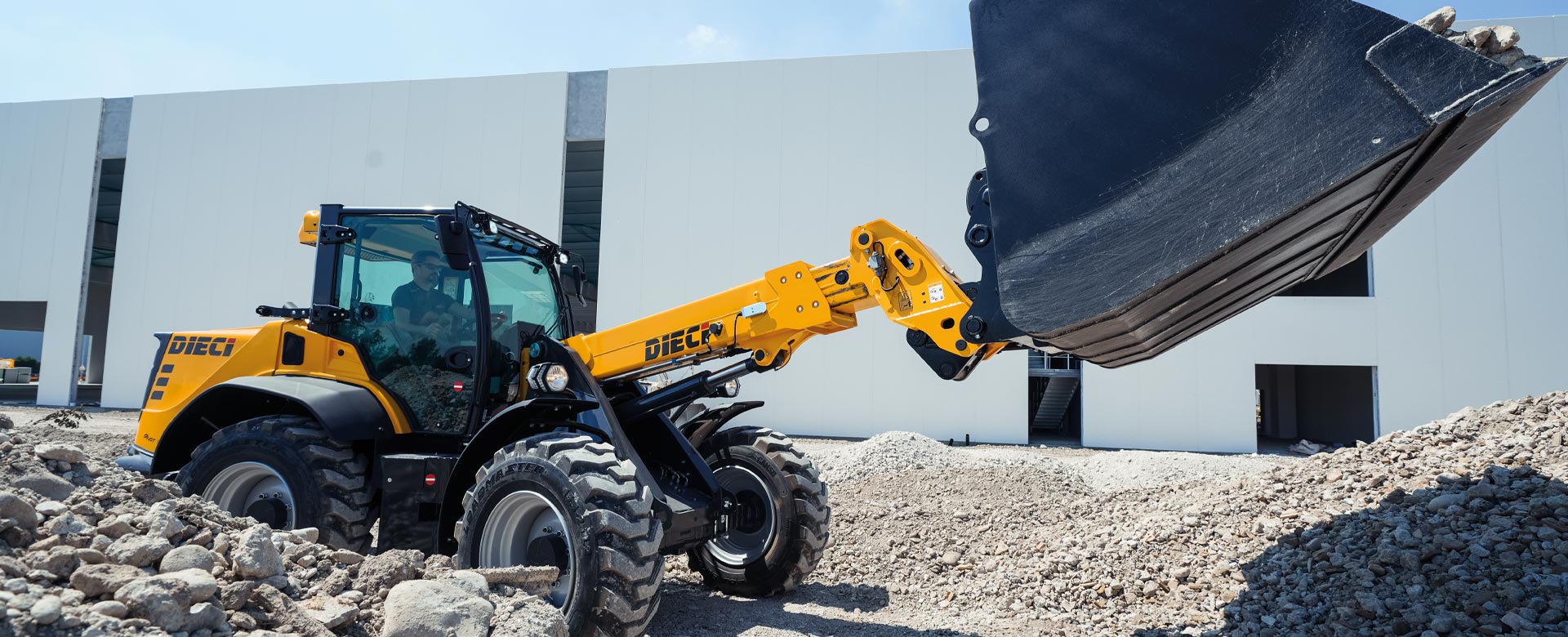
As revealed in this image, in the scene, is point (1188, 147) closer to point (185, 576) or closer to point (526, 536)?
point (526, 536)

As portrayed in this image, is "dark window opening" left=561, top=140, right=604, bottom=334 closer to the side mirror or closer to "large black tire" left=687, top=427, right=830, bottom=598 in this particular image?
"large black tire" left=687, top=427, right=830, bottom=598

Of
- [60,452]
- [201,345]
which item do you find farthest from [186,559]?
[201,345]

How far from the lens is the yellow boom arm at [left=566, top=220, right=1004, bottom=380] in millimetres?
3717

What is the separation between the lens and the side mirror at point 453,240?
4730 millimetres

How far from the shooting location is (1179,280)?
2.88 metres

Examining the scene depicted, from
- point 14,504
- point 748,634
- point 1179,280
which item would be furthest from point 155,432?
point 1179,280

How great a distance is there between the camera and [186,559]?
2861mm

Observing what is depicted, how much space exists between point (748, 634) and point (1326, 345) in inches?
610

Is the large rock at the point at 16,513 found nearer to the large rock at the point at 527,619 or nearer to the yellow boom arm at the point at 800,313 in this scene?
the large rock at the point at 527,619

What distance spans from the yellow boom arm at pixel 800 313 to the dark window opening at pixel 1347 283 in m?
15.4

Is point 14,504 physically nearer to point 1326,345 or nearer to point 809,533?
point 809,533

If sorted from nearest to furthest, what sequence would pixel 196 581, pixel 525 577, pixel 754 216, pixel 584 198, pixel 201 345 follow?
pixel 196 581 → pixel 525 577 → pixel 201 345 → pixel 754 216 → pixel 584 198

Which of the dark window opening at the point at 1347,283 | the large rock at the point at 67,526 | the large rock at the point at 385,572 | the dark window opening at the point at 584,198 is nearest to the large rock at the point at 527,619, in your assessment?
the large rock at the point at 385,572

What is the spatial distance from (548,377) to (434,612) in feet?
5.56
